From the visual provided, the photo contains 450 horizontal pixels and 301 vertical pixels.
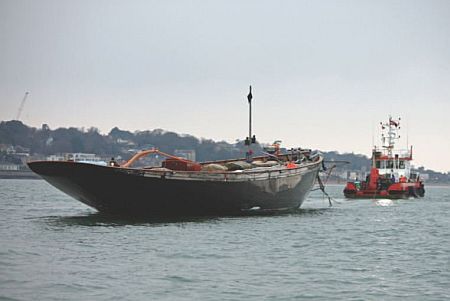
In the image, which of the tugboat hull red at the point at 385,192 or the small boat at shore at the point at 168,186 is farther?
the tugboat hull red at the point at 385,192

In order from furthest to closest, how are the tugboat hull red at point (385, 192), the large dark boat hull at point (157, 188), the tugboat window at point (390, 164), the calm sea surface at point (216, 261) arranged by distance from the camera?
the tugboat window at point (390, 164)
the tugboat hull red at point (385, 192)
the large dark boat hull at point (157, 188)
the calm sea surface at point (216, 261)

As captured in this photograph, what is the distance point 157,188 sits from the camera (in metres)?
36.9

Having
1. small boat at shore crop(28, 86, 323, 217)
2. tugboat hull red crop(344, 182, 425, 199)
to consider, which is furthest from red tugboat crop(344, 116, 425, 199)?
small boat at shore crop(28, 86, 323, 217)

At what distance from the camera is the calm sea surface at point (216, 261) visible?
18219mm

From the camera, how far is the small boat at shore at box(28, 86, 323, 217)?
1416 inches

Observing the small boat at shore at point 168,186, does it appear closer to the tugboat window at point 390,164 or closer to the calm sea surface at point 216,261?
the calm sea surface at point 216,261

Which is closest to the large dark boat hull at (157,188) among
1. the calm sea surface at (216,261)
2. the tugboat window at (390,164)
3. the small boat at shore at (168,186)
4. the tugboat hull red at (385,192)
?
the small boat at shore at (168,186)

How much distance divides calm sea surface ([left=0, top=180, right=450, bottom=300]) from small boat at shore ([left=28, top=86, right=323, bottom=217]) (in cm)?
129

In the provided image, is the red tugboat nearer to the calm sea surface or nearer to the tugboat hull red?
the tugboat hull red

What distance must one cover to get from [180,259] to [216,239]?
19.3ft

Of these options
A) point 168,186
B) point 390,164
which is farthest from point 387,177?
point 168,186

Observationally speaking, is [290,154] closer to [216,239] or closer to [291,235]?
[291,235]

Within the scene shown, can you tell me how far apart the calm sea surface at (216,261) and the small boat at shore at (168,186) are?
51.0 inches

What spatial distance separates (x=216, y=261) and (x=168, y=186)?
556 inches
